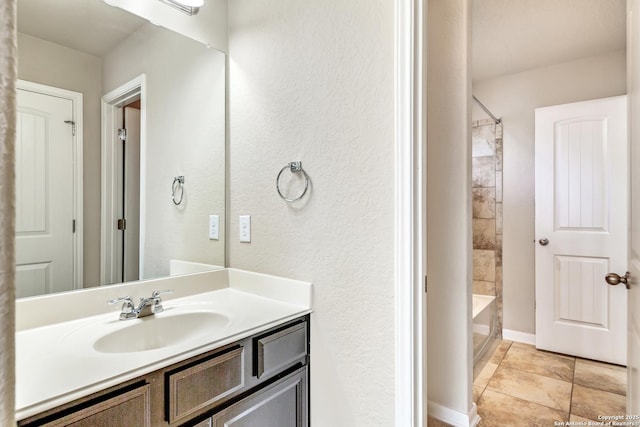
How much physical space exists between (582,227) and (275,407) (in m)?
2.70

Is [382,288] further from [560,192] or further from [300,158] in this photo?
[560,192]

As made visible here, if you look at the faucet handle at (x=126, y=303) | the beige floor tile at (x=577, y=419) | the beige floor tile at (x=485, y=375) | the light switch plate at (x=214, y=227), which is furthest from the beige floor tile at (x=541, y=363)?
the faucet handle at (x=126, y=303)

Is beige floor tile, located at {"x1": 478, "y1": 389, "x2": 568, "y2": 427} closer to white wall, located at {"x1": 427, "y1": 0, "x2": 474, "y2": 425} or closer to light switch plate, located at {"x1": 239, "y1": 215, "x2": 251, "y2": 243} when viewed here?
white wall, located at {"x1": 427, "y1": 0, "x2": 474, "y2": 425}

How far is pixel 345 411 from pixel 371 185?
0.87 m

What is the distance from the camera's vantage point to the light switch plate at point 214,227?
1.62m

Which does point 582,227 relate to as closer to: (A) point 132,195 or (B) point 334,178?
(B) point 334,178

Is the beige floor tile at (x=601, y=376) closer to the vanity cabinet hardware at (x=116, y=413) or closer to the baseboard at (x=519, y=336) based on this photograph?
the baseboard at (x=519, y=336)

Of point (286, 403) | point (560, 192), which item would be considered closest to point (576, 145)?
point (560, 192)

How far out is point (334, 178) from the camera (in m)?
1.25

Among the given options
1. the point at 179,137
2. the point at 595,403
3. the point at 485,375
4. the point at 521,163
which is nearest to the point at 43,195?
the point at 179,137

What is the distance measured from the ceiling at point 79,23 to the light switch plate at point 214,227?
81cm

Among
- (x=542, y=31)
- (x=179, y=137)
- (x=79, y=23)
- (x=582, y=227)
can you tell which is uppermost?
(x=542, y=31)

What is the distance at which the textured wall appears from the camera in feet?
1.28

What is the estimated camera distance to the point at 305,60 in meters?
1.33
